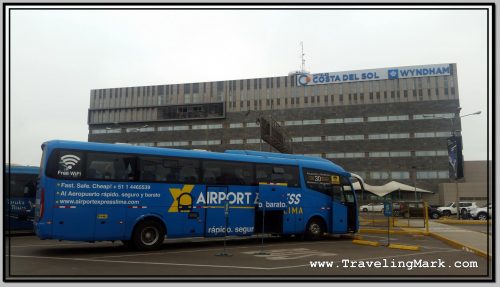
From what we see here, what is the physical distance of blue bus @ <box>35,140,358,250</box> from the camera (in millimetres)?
11992

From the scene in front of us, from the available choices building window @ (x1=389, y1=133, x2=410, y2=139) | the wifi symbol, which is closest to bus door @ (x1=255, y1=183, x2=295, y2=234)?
the wifi symbol

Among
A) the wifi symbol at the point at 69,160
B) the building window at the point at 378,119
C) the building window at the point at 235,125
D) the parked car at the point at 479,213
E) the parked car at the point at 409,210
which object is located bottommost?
the parked car at the point at 479,213

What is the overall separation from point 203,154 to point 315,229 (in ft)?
18.9

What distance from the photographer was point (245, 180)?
15.5m

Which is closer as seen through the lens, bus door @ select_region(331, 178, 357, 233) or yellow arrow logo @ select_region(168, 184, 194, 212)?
yellow arrow logo @ select_region(168, 184, 194, 212)

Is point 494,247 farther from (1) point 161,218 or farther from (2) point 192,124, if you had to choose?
(2) point 192,124

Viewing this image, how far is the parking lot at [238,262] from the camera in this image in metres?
8.88

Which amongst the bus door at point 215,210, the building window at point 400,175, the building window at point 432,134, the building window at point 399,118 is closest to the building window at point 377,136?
the building window at point 399,118

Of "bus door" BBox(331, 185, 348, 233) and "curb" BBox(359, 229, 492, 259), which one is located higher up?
"bus door" BBox(331, 185, 348, 233)

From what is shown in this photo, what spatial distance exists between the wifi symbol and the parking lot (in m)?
2.53

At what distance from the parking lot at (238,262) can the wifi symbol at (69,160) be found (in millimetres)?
2534

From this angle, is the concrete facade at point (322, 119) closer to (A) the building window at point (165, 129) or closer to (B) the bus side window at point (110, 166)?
(A) the building window at point (165, 129)

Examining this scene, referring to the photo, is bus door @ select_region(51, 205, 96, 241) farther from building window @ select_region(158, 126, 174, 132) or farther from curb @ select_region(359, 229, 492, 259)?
building window @ select_region(158, 126, 174, 132)

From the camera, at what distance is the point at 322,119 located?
7156cm
